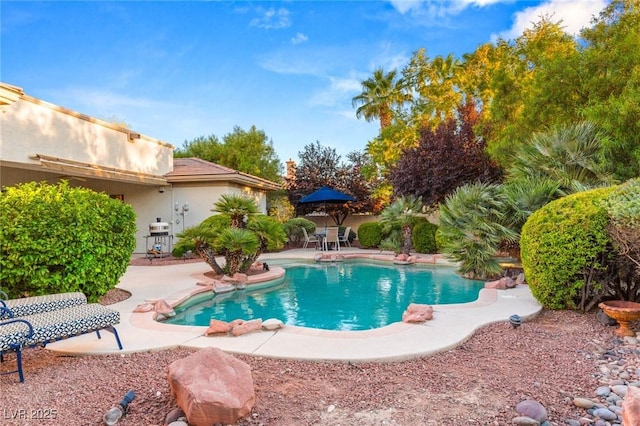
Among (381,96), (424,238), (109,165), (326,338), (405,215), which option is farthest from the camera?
(381,96)

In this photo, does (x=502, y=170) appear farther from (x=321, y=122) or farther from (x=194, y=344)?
(x=194, y=344)

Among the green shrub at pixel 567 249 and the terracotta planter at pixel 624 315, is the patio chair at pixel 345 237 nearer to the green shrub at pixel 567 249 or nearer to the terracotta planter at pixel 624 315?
the green shrub at pixel 567 249

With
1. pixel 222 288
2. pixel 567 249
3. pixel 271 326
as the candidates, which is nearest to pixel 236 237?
pixel 222 288

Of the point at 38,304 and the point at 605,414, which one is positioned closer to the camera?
the point at 605,414

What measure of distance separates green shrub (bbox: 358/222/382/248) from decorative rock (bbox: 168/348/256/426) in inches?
589

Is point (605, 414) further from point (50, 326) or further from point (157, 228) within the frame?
point (157, 228)

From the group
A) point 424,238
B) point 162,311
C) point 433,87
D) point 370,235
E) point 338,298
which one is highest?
point 433,87


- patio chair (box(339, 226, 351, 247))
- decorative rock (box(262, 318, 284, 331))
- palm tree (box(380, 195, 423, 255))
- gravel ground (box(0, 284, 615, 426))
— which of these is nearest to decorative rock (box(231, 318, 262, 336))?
decorative rock (box(262, 318, 284, 331))

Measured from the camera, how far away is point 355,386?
3.27 m

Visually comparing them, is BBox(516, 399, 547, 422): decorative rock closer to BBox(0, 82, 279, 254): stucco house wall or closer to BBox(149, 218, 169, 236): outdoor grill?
BBox(0, 82, 279, 254): stucco house wall

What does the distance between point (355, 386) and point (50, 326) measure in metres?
2.97

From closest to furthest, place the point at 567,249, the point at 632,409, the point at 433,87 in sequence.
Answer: the point at 632,409 < the point at 567,249 < the point at 433,87

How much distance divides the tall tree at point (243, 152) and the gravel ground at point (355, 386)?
73.7 ft

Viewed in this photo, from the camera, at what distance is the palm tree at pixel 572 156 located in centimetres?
850
